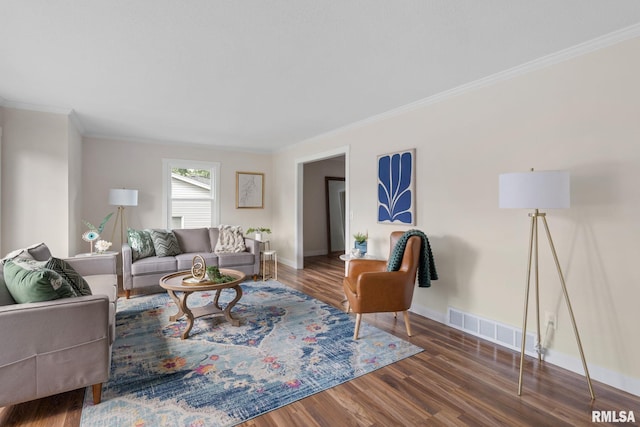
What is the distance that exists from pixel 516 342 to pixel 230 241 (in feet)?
13.6

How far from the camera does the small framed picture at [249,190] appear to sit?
6641 mm

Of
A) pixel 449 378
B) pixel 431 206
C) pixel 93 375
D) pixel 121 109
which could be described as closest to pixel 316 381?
pixel 449 378

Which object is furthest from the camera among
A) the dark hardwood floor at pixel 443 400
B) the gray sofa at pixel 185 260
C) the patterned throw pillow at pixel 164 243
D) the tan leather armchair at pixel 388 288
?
the patterned throw pillow at pixel 164 243

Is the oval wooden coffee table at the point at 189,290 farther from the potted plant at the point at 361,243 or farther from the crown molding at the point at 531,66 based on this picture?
the crown molding at the point at 531,66

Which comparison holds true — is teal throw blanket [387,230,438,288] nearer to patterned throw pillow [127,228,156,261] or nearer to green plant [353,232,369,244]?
green plant [353,232,369,244]

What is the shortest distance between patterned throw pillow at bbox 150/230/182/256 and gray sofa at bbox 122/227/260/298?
9 cm

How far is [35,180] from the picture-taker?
12.6 ft

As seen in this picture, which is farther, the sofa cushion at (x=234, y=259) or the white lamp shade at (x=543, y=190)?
the sofa cushion at (x=234, y=259)

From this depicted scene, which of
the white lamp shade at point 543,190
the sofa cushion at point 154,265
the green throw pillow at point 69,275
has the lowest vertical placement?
the sofa cushion at point 154,265

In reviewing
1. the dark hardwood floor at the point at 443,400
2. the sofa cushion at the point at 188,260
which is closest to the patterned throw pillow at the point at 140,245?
the sofa cushion at the point at 188,260

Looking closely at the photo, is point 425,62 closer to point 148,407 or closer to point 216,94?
point 216,94

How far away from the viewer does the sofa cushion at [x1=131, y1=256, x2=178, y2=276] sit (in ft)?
14.2

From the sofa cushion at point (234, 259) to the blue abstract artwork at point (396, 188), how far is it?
89.4 inches

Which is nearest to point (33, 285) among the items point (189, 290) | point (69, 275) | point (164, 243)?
point (69, 275)
